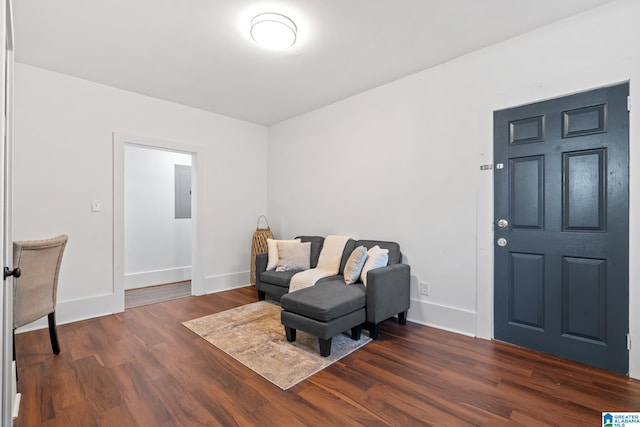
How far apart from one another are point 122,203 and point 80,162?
581mm

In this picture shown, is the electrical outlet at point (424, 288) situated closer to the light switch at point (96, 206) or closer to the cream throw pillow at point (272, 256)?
the cream throw pillow at point (272, 256)

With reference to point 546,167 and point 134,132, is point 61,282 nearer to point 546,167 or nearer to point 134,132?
point 134,132

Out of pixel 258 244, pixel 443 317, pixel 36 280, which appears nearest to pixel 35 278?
pixel 36 280

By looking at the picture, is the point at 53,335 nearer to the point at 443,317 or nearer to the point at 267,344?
the point at 267,344

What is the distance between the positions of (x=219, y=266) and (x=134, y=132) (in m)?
2.07

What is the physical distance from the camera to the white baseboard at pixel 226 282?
434cm

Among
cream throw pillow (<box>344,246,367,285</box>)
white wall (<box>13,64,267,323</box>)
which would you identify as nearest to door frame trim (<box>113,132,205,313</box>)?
white wall (<box>13,64,267,323</box>)

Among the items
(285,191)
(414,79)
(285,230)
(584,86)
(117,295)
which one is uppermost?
(414,79)

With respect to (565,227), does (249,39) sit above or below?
above

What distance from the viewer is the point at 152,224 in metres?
4.91

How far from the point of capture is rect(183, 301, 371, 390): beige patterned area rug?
2.22 m

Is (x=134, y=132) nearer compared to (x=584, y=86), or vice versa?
(x=584, y=86)

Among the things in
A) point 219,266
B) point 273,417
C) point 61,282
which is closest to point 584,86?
point 273,417

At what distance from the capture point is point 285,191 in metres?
4.81
